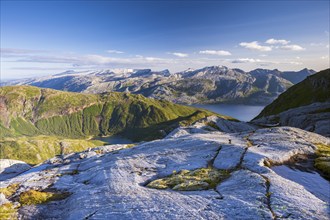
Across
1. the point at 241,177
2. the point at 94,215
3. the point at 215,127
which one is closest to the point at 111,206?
the point at 94,215

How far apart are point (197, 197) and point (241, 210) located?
4721mm

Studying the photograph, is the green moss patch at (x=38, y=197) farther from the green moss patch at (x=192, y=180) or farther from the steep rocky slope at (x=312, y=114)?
the steep rocky slope at (x=312, y=114)

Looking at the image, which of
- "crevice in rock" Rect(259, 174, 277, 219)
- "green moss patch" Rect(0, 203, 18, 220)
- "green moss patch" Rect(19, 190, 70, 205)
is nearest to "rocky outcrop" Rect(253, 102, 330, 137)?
"crevice in rock" Rect(259, 174, 277, 219)

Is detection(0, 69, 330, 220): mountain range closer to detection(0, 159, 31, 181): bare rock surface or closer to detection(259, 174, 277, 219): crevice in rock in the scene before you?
detection(259, 174, 277, 219): crevice in rock

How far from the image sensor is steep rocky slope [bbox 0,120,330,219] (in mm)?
21156

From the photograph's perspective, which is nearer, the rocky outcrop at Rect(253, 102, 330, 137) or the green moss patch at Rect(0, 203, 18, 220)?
the green moss patch at Rect(0, 203, 18, 220)

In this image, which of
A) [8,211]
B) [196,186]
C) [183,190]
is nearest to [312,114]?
[196,186]

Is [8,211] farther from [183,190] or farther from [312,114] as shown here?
[312,114]

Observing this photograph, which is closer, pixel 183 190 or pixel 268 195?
pixel 268 195

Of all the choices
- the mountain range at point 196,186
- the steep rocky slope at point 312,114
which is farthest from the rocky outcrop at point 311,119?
the mountain range at point 196,186

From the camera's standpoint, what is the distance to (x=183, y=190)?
2692cm

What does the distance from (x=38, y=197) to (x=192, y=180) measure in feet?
58.1

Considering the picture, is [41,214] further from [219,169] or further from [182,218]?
[219,169]

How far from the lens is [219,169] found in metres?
33.0
